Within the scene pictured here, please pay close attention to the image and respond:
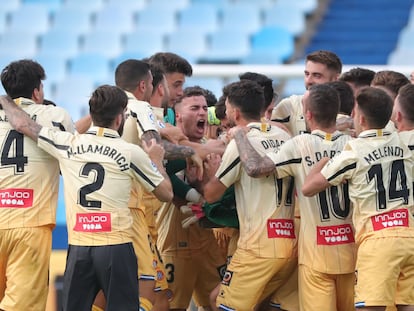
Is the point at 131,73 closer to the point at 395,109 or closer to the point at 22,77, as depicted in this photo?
the point at 22,77

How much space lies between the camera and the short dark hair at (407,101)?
24.8 feet

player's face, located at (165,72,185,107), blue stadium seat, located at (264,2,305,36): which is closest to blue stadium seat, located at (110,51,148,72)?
blue stadium seat, located at (264,2,305,36)

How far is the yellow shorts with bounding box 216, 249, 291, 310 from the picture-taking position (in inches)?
306

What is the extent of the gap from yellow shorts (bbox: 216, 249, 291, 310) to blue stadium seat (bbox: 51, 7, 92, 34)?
14956mm

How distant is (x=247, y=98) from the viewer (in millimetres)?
7910

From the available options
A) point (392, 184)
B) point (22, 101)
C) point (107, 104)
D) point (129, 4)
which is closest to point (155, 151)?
point (107, 104)

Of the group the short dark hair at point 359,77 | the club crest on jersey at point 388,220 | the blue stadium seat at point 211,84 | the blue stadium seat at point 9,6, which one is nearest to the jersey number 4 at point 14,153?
the club crest on jersey at point 388,220

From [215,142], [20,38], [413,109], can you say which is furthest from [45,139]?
[20,38]

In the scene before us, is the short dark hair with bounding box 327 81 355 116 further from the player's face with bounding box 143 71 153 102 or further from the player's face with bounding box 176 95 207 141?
the player's face with bounding box 143 71 153 102

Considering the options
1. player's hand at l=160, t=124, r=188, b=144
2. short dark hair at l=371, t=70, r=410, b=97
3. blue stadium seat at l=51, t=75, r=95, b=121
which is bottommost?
player's hand at l=160, t=124, r=188, b=144

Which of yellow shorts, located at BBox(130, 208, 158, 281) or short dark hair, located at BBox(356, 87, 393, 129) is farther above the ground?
short dark hair, located at BBox(356, 87, 393, 129)

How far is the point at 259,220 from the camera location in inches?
307

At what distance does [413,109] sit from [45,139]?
286cm

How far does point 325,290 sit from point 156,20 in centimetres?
1516
